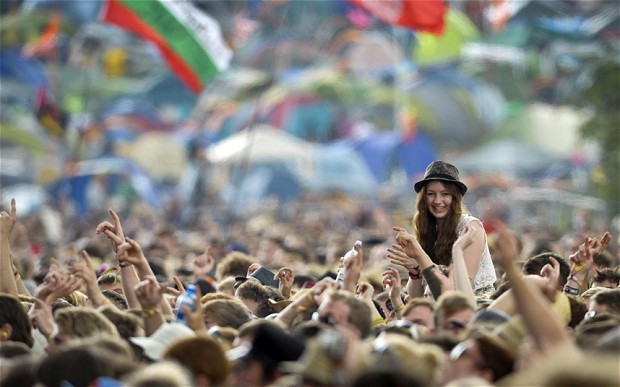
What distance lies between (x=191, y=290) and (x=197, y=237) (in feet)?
62.3

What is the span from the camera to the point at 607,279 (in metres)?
10.6

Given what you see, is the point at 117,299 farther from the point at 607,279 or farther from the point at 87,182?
the point at 87,182

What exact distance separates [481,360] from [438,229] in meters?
3.11

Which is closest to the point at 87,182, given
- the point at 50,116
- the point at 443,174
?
the point at 50,116

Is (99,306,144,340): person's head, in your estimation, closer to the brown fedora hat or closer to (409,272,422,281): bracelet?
(409,272,422,281): bracelet

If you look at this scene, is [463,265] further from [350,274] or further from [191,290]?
[191,290]

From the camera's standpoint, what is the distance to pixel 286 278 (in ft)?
35.9

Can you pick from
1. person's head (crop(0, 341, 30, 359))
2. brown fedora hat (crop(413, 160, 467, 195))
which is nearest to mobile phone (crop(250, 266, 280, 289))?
brown fedora hat (crop(413, 160, 467, 195))

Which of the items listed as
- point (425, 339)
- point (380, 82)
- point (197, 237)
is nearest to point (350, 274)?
point (425, 339)

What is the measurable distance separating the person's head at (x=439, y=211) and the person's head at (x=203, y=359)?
3.05 meters

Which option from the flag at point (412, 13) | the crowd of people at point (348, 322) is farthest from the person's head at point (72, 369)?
the flag at point (412, 13)

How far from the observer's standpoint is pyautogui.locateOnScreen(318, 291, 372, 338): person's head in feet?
25.2

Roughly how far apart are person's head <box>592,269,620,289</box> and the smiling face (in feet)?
4.63

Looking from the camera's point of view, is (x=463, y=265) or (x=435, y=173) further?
(x=435, y=173)
